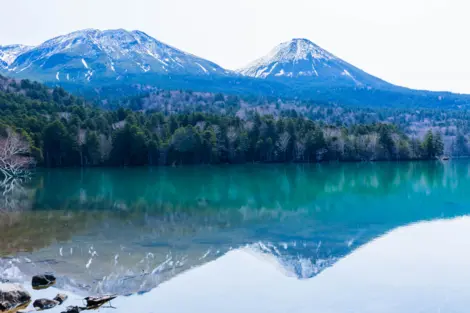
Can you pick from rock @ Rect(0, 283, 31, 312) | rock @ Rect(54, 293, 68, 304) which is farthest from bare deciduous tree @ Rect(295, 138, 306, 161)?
rock @ Rect(0, 283, 31, 312)

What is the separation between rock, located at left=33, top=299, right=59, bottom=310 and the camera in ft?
52.0

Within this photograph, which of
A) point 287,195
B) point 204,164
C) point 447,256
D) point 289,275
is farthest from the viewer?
point 204,164

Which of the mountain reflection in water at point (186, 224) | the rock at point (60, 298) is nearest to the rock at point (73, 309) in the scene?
the rock at point (60, 298)

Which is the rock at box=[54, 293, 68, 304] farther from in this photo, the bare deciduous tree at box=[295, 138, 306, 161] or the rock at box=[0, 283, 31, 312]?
the bare deciduous tree at box=[295, 138, 306, 161]

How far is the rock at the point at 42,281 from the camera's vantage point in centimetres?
1816

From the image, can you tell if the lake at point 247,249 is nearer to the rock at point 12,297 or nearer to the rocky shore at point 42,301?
the rocky shore at point 42,301

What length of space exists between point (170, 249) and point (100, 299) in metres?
7.79

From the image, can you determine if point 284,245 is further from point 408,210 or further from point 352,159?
point 352,159

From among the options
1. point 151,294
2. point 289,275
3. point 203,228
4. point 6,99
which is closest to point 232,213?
point 203,228

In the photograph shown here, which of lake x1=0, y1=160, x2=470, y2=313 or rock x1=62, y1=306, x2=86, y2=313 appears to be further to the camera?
lake x1=0, y1=160, x2=470, y2=313

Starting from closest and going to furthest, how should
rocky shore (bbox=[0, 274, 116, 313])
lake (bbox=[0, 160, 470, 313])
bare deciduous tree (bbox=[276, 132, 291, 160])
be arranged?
rocky shore (bbox=[0, 274, 116, 313]) → lake (bbox=[0, 160, 470, 313]) → bare deciduous tree (bbox=[276, 132, 291, 160])

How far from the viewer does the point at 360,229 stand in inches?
1164

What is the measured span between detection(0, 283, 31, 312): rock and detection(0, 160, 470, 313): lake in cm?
162

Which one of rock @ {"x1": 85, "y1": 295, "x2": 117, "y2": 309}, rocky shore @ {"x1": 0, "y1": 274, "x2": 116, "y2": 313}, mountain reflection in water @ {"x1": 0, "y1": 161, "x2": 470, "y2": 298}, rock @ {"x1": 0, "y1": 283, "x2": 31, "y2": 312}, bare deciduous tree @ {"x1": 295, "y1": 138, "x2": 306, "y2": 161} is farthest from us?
bare deciduous tree @ {"x1": 295, "y1": 138, "x2": 306, "y2": 161}
